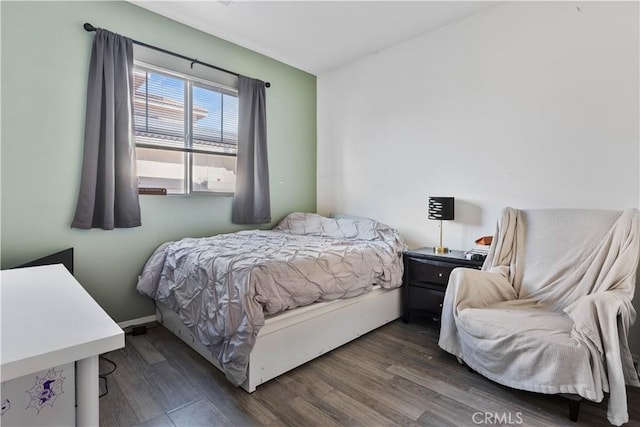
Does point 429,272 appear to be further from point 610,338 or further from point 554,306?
point 610,338

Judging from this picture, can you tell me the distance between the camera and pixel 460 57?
2.95 m

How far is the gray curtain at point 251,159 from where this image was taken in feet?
11.3

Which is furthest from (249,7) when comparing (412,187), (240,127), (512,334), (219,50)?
(512,334)

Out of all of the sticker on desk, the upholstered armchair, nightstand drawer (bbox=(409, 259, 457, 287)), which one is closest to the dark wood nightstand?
nightstand drawer (bbox=(409, 259, 457, 287))

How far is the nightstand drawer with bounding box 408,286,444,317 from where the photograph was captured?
269 centimetres

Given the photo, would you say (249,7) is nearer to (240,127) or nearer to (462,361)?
(240,127)

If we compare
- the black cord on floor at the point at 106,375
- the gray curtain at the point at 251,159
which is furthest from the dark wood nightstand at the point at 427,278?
the black cord on floor at the point at 106,375

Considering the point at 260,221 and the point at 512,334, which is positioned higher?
the point at 260,221

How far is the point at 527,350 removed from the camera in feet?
5.44

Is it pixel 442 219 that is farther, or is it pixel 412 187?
pixel 412 187

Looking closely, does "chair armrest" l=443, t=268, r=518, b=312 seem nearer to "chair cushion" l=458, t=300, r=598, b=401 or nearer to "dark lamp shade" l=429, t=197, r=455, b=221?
"chair cushion" l=458, t=300, r=598, b=401

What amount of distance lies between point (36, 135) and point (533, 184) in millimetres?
3738

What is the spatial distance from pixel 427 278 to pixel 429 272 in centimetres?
6

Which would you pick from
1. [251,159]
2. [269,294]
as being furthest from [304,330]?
[251,159]
